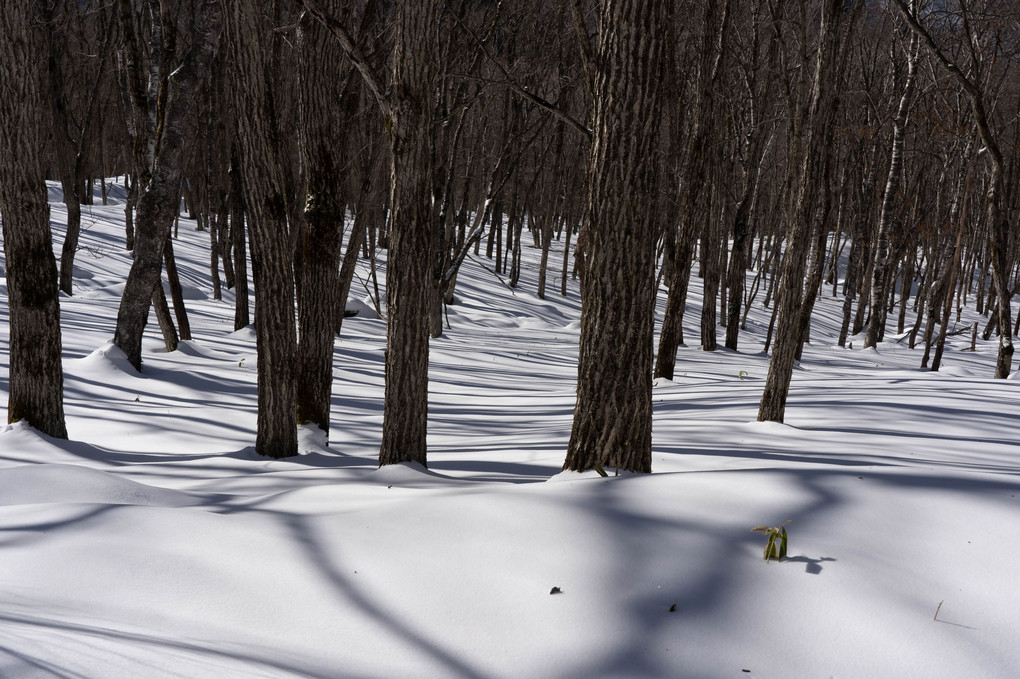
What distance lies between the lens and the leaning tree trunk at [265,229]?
467 cm

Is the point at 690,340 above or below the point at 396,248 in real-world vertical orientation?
below

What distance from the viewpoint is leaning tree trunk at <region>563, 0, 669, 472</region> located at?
3.64m

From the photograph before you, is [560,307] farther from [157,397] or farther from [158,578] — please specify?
[158,578]

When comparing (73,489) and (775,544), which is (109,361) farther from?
(775,544)

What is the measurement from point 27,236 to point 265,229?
1567 millimetres

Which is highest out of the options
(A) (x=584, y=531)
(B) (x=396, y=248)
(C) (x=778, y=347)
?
(B) (x=396, y=248)

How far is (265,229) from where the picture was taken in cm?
491

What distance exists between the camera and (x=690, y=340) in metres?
16.5

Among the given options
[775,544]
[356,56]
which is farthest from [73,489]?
[775,544]

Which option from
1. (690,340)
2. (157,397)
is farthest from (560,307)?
(157,397)

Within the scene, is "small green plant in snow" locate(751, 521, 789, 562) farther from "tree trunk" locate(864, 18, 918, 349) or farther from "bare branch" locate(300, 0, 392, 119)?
"tree trunk" locate(864, 18, 918, 349)

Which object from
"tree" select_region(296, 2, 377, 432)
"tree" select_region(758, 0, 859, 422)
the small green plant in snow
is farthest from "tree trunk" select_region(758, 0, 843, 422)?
"tree" select_region(296, 2, 377, 432)

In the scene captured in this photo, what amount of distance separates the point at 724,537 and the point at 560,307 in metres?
18.4

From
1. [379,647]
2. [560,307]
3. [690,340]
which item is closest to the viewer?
[379,647]
